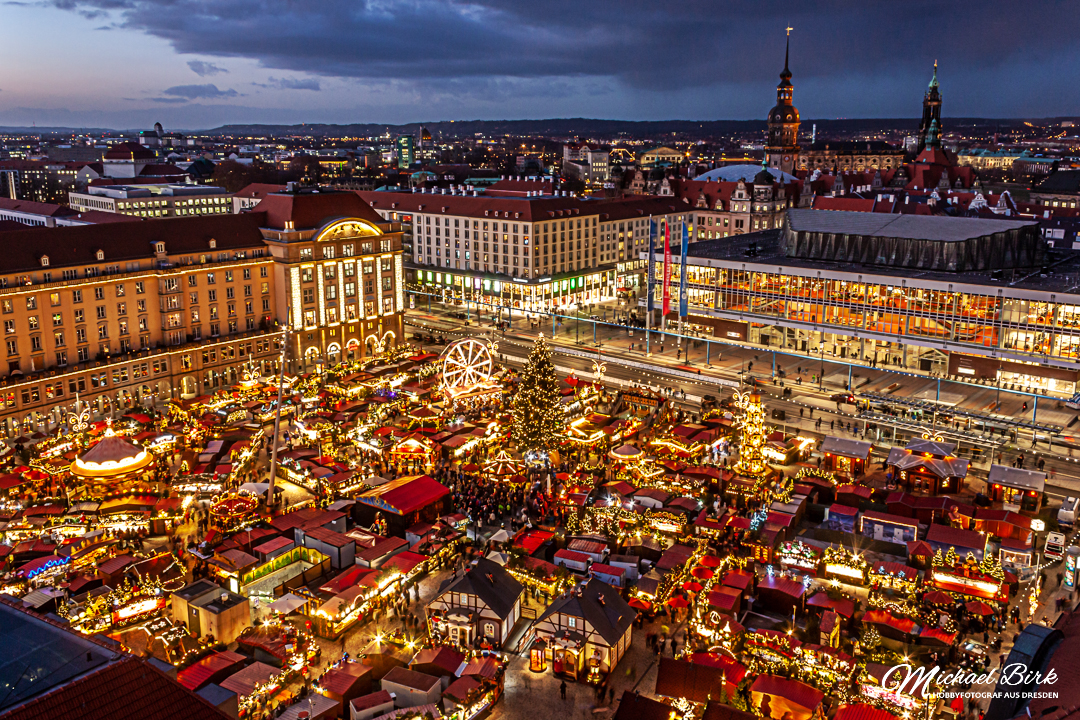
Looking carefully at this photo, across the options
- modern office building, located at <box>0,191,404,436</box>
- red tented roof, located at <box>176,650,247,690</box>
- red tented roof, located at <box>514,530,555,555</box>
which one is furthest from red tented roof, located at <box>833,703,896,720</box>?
modern office building, located at <box>0,191,404,436</box>

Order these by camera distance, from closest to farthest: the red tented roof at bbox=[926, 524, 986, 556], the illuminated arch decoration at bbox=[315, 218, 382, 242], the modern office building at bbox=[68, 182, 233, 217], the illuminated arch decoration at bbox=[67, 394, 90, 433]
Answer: the red tented roof at bbox=[926, 524, 986, 556], the illuminated arch decoration at bbox=[67, 394, 90, 433], the illuminated arch decoration at bbox=[315, 218, 382, 242], the modern office building at bbox=[68, 182, 233, 217]

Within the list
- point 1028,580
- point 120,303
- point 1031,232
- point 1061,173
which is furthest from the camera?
point 1061,173

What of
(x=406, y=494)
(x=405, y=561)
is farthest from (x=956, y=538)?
(x=406, y=494)

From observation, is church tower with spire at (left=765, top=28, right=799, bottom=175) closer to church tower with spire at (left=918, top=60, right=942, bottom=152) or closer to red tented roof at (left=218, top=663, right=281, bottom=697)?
church tower with spire at (left=918, top=60, right=942, bottom=152)

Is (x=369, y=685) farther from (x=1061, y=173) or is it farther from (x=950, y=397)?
(x=1061, y=173)

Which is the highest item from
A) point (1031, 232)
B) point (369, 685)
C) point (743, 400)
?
point (1031, 232)

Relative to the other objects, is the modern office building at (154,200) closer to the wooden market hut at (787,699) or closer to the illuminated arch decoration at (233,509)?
the illuminated arch decoration at (233,509)

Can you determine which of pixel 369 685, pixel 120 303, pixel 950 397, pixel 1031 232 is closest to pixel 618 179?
pixel 1031 232
